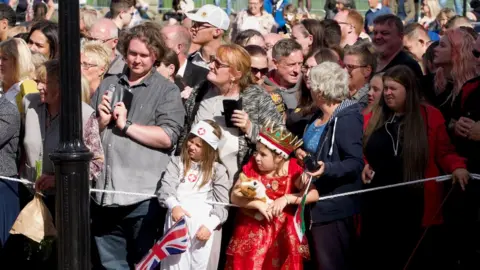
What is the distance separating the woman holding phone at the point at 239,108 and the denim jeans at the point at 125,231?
497 mm

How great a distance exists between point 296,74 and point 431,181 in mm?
1945

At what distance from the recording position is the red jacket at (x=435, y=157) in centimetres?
678

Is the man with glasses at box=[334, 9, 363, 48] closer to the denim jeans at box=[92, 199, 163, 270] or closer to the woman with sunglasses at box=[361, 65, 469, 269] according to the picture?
the woman with sunglasses at box=[361, 65, 469, 269]

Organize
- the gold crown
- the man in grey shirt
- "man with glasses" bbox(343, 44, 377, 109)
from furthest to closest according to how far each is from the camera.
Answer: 1. "man with glasses" bbox(343, 44, 377, 109)
2. the man in grey shirt
3. the gold crown

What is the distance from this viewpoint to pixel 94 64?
764 centimetres

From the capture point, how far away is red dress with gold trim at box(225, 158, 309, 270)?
6.58 metres

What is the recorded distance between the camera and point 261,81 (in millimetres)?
8273

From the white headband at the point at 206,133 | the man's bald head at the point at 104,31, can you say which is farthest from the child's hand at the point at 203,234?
the man's bald head at the point at 104,31

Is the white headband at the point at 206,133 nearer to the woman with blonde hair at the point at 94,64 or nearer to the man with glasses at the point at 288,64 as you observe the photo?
the woman with blonde hair at the point at 94,64

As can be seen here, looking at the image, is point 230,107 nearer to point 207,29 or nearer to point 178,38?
point 178,38

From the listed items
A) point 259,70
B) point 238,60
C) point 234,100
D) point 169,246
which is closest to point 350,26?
point 259,70

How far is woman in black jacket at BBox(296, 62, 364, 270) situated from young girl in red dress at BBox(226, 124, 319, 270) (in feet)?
0.47

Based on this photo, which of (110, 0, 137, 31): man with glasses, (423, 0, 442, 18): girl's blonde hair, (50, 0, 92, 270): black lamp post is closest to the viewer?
(50, 0, 92, 270): black lamp post

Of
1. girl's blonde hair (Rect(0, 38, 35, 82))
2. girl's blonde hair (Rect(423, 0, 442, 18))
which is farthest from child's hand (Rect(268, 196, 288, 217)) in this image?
girl's blonde hair (Rect(423, 0, 442, 18))
